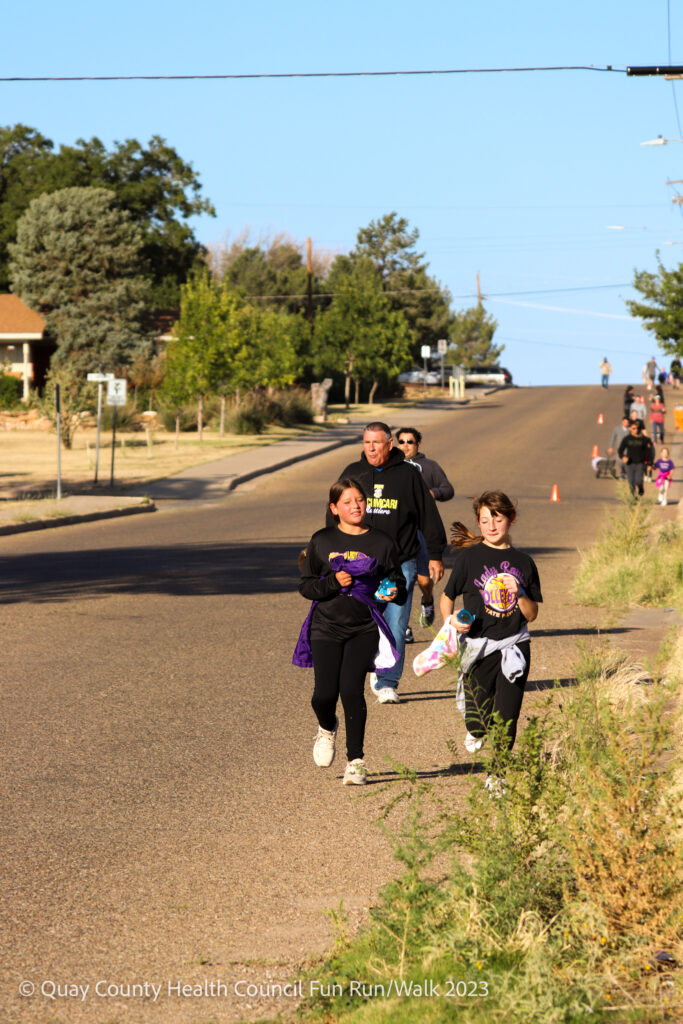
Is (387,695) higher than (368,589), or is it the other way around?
(368,589)

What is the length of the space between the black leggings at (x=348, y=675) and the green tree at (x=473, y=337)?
96949mm

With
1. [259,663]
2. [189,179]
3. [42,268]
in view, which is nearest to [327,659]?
[259,663]

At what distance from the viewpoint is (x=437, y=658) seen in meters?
6.57

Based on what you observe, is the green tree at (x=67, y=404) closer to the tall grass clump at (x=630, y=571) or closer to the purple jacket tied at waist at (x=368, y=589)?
the tall grass clump at (x=630, y=571)

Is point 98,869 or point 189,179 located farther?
point 189,179

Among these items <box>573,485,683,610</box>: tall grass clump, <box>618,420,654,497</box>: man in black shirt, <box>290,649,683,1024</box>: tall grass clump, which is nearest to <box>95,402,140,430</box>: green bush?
<box>618,420,654,497</box>: man in black shirt

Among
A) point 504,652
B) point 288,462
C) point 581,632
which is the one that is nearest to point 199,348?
point 288,462

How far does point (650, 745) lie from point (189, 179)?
228 ft

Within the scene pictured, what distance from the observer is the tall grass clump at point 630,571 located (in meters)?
13.4

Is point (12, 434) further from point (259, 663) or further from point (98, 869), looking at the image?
point (98, 869)

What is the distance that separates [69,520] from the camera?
76.0 ft

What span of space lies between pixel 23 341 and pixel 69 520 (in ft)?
128

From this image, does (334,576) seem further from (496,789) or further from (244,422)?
(244,422)

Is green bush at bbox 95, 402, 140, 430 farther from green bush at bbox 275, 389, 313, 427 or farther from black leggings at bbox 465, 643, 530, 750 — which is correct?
black leggings at bbox 465, 643, 530, 750
